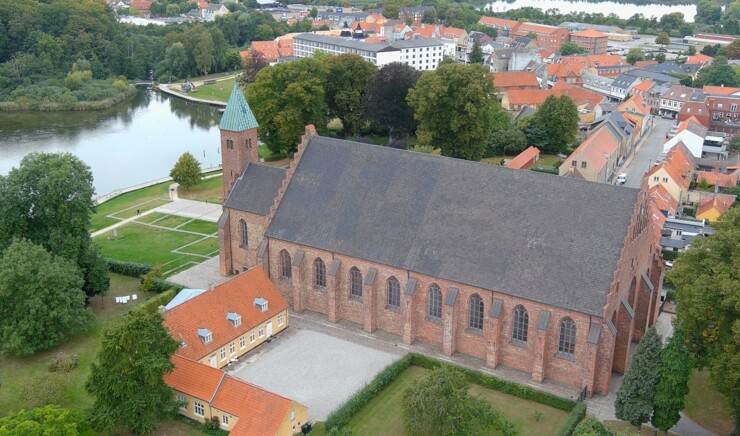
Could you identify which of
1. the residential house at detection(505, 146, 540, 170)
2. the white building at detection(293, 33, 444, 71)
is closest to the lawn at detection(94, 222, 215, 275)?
the residential house at detection(505, 146, 540, 170)

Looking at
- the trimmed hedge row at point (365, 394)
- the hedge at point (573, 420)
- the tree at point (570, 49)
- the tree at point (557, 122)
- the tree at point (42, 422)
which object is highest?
the tree at point (570, 49)

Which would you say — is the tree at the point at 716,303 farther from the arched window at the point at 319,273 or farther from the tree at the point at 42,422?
the tree at the point at 42,422

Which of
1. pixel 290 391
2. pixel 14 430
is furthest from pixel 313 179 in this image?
pixel 14 430

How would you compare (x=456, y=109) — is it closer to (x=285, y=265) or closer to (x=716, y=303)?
(x=285, y=265)

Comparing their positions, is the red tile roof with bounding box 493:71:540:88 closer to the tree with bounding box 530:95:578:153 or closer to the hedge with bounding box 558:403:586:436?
the tree with bounding box 530:95:578:153

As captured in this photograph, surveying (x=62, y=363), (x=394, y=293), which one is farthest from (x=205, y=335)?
(x=394, y=293)

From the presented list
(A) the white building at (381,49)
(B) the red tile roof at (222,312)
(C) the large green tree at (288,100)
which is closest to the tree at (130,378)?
(B) the red tile roof at (222,312)

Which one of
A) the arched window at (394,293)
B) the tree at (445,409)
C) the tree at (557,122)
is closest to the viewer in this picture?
the tree at (445,409)
